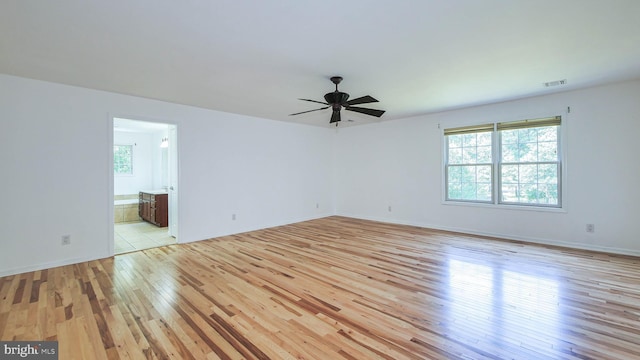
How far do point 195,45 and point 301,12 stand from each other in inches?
45.2

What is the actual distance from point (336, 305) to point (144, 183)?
7320 mm

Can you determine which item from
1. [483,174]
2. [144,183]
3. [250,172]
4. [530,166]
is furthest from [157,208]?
[530,166]

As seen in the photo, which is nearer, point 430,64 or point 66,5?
point 66,5

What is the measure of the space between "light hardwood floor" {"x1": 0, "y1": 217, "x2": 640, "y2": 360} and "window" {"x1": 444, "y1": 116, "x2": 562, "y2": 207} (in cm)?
110

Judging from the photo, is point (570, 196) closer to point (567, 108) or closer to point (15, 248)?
point (567, 108)

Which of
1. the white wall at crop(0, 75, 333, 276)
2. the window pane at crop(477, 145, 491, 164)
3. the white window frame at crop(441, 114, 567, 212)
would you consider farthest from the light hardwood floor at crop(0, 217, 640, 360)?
the window pane at crop(477, 145, 491, 164)

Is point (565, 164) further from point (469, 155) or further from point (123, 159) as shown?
point (123, 159)

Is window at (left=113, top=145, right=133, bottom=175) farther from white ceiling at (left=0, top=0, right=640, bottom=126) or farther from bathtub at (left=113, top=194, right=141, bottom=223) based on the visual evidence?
white ceiling at (left=0, top=0, right=640, bottom=126)

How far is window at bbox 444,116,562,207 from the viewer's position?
4.58m

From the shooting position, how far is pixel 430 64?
10.2 feet

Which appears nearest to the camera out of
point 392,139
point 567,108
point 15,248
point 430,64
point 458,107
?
point 430,64

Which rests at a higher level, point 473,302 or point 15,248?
point 15,248

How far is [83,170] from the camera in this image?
12.6 ft

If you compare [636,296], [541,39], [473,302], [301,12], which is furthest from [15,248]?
[636,296]
